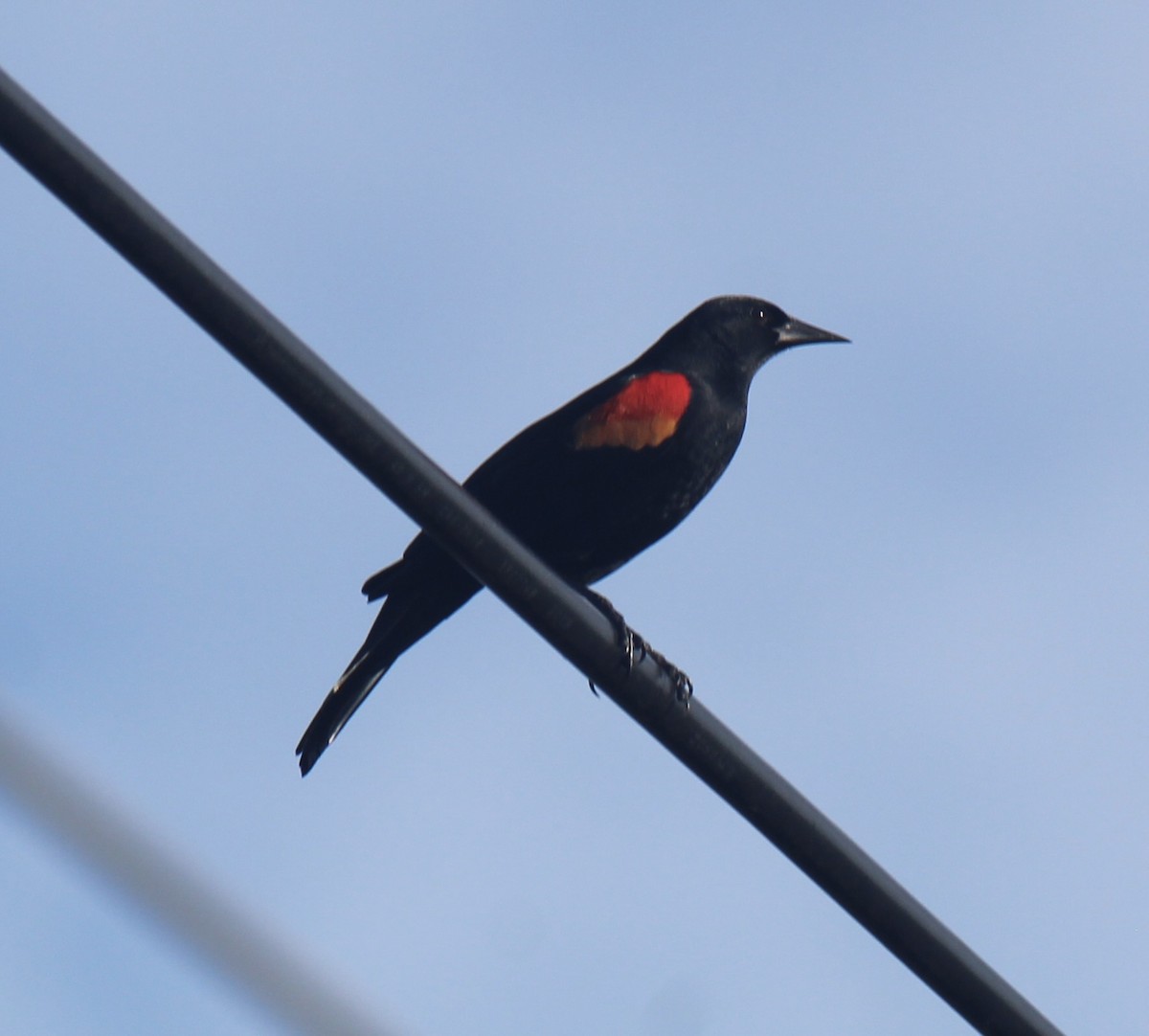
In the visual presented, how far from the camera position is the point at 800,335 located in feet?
17.0

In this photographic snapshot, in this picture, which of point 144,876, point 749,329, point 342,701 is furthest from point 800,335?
point 144,876

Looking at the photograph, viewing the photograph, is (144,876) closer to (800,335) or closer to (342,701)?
(342,701)

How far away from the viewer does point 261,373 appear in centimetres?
177

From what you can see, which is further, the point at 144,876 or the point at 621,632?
the point at 621,632

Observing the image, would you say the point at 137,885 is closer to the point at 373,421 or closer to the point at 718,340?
the point at 373,421

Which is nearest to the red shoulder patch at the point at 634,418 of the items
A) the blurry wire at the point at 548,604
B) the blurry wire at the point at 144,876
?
the blurry wire at the point at 548,604

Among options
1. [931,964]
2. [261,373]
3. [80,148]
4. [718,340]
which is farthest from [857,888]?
[718,340]

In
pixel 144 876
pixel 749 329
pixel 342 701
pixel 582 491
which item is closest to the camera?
pixel 144 876

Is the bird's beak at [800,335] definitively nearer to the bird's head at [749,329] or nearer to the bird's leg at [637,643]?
the bird's head at [749,329]

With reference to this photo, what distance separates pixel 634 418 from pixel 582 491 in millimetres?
248

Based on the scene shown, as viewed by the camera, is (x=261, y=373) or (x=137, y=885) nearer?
(x=137, y=885)

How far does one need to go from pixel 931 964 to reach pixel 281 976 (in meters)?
1.17

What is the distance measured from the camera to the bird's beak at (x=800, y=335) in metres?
5.13

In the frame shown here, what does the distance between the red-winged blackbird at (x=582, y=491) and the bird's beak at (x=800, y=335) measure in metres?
0.87
